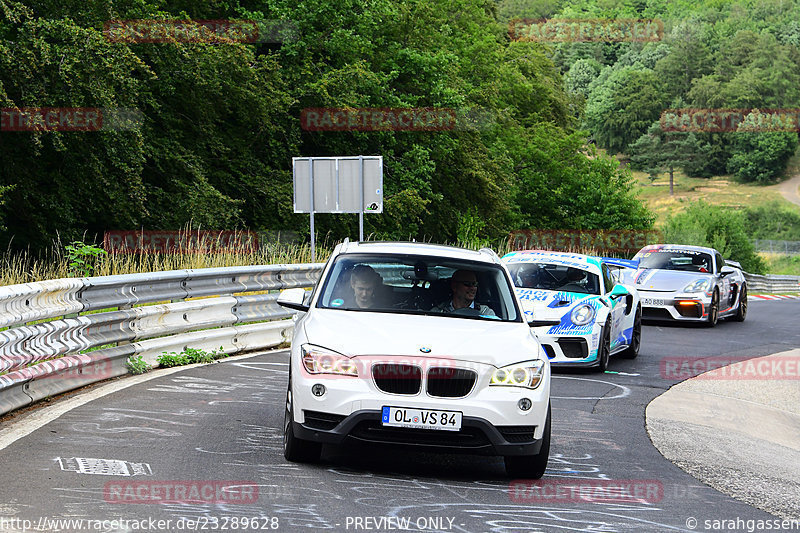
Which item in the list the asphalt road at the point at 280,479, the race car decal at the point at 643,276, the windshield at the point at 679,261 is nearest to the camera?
the asphalt road at the point at 280,479

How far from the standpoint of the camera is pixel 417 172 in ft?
135

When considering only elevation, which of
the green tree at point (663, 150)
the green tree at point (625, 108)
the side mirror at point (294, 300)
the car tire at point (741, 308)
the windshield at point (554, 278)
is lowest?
the car tire at point (741, 308)

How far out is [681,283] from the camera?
2245cm

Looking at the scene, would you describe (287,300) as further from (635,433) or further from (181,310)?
(181,310)

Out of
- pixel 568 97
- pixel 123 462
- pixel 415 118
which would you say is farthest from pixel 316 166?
pixel 568 97

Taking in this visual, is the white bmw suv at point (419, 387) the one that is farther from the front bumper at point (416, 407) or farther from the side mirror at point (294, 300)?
the side mirror at point (294, 300)

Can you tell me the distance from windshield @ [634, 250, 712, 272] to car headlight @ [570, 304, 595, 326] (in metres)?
9.84

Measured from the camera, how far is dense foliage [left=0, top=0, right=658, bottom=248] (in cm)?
2562

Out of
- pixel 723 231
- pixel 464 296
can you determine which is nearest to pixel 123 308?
pixel 464 296

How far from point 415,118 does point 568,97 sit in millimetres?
34385

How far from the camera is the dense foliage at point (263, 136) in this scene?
25.6 meters

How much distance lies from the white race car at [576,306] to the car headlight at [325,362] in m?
6.03

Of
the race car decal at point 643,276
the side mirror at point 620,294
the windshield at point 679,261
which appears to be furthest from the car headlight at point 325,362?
the windshield at point 679,261

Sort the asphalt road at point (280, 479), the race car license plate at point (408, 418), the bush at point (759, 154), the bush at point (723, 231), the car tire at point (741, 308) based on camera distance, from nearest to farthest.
→ the asphalt road at point (280, 479), the race car license plate at point (408, 418), the car tire at point (741, 308), the bush at point (723, 231), the bush at point (759, 154)
